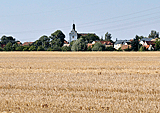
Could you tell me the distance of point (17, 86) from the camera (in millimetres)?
13383

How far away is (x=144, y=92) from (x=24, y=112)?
5.67 metres

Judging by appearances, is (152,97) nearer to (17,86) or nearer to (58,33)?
(17,86)

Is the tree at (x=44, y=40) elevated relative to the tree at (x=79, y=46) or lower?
elevated

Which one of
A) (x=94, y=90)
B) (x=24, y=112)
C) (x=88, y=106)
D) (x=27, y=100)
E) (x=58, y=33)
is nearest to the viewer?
(x=24, y=112)

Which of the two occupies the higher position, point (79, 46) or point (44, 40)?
point (44, 40)

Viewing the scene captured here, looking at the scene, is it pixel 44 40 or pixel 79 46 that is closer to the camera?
pixel 79 46

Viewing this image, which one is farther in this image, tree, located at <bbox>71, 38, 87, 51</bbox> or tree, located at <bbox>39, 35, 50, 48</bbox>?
tree, located at <bbox>39, 35, 50, 48</bbox>

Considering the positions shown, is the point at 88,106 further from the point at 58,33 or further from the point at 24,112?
the point at 58,33

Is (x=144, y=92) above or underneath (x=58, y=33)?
underneath

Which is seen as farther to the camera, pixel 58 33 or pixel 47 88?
pixel 58 33

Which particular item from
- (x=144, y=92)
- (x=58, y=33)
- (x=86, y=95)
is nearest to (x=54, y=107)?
(x=86, y=95)

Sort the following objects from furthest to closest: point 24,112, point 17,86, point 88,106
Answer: point 17,86, point 88,106, point 24,112

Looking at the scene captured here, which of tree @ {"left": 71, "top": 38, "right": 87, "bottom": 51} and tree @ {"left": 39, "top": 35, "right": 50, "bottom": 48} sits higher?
tree @ {"left": 39, "top": 35, "right": 50, "bottom": 48}

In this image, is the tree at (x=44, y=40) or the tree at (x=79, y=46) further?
the tree at (x=44, y=40)
